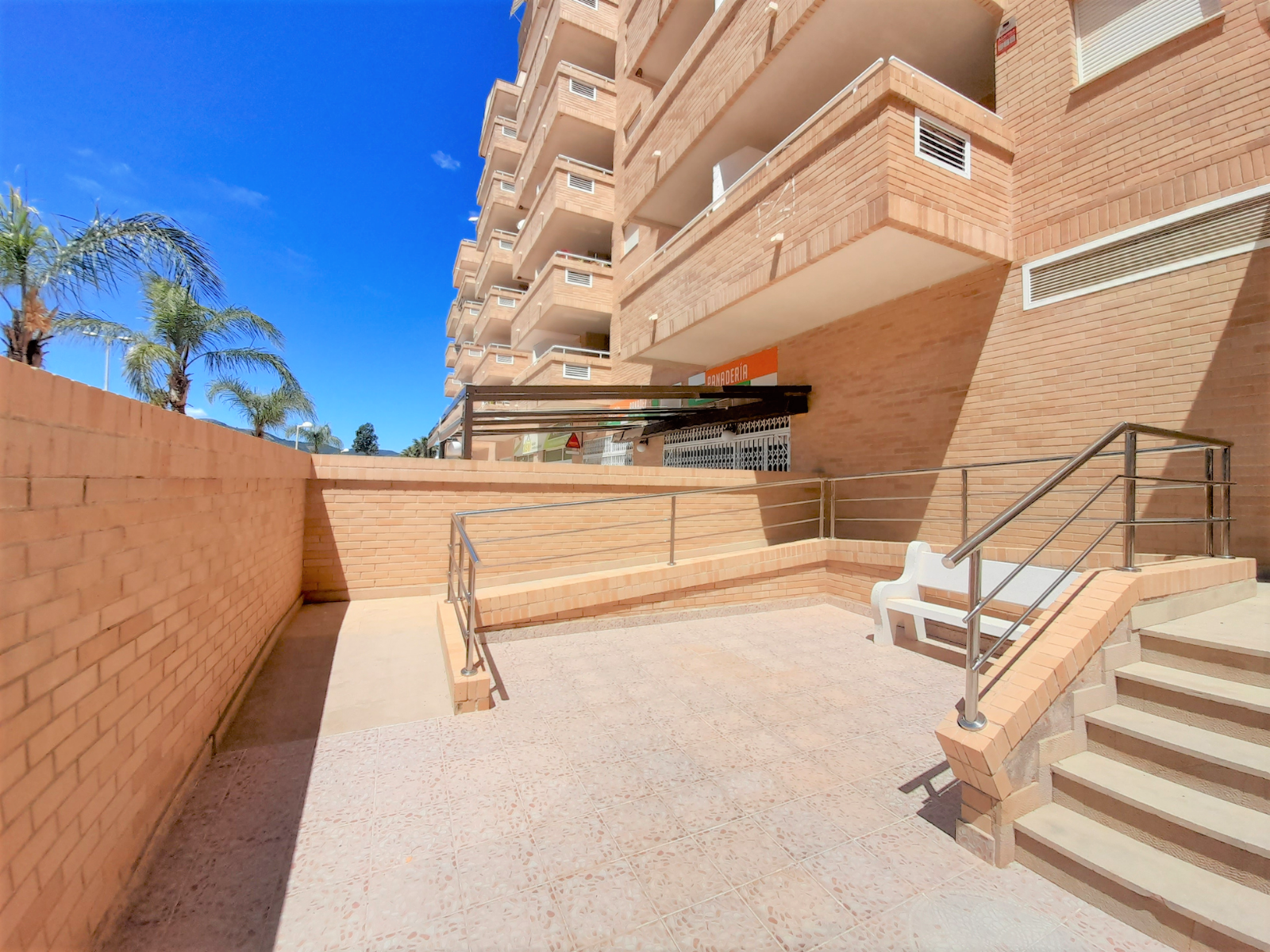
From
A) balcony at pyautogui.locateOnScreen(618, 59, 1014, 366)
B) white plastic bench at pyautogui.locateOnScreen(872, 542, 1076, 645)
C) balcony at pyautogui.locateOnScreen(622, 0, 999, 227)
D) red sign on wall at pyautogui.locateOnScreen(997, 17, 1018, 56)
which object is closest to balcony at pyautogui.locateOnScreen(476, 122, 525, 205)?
balcony at pyautogui.locateOnScreen(622, 0, 999, 227)

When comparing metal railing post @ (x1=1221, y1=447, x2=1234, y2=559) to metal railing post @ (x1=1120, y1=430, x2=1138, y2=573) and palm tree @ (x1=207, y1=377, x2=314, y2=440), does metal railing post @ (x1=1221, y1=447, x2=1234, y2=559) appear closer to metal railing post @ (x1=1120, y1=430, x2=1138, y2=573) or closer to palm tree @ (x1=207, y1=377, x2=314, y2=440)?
metal railing post @ (x1=1120, y1=430, x2=1138, y2=573)

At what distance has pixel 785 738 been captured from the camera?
131 inches

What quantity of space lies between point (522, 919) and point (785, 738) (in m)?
1.92

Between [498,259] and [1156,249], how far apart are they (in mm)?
24179

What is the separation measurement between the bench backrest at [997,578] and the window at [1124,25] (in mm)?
5523

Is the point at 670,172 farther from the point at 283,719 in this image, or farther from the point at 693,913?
the point at 693,913

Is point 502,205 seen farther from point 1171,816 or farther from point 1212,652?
point 1171,816

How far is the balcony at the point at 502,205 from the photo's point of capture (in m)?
24.8

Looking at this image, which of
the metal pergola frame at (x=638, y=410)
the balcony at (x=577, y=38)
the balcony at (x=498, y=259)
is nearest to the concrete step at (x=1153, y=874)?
the metal pergola frame at (x=638, y=410)

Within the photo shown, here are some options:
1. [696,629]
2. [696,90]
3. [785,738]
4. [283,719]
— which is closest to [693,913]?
[785,738]

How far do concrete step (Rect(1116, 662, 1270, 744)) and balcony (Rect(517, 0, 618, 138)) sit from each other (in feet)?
66.5

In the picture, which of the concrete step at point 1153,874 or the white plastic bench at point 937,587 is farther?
the white plastic bench at point 937,587

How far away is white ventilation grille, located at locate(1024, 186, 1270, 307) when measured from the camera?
4.83 m

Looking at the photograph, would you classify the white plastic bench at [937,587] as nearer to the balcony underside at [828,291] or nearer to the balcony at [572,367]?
the balcony underside at [828,291]
